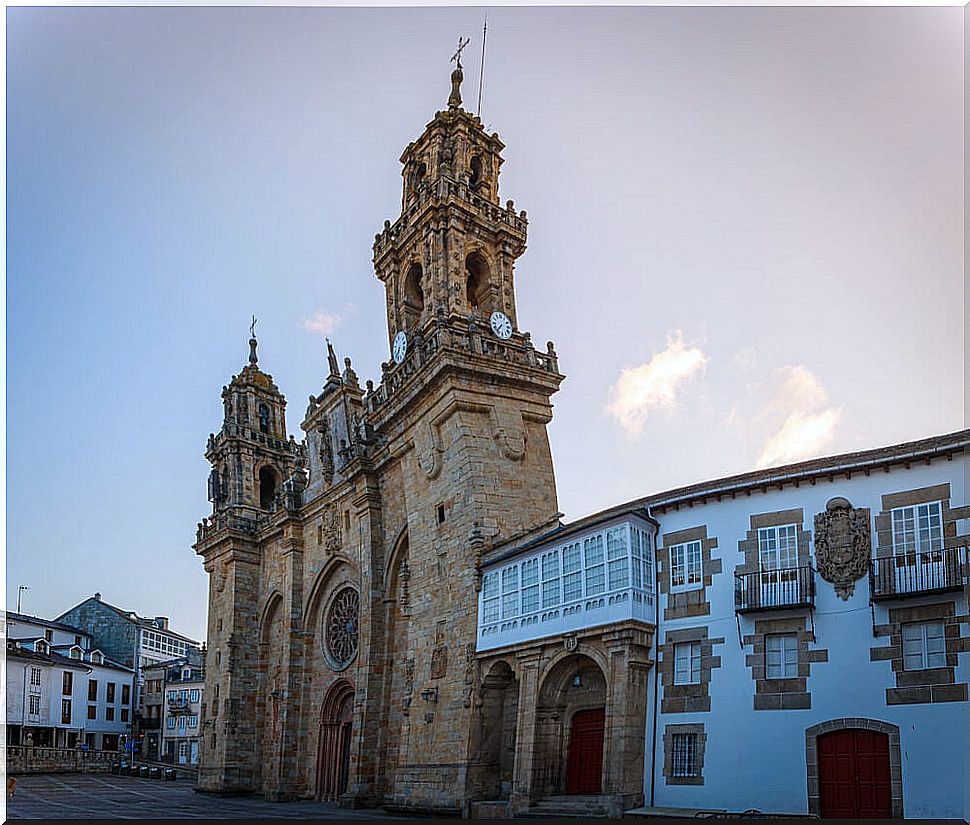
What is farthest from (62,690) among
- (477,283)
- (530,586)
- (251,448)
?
(530,586)

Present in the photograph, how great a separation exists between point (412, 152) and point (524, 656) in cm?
2171

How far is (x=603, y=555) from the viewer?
22.9 meters

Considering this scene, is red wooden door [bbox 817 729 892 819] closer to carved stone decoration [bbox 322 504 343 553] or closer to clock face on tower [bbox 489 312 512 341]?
clock face on tower [bbox 489 312 512 341]

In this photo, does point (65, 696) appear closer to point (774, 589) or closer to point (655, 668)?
point (655, 668)

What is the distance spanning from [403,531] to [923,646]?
64.8 feet

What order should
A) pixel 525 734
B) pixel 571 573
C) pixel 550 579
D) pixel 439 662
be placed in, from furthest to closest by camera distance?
1. pixel 439 662
2. pixel 550 579
3. pixel 525 734
4. pixel 571 573

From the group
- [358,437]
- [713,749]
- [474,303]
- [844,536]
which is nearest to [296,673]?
[358,437]

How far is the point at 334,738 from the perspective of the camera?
129ft

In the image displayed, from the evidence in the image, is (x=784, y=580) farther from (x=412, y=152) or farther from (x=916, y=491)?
(x=412, y=152)

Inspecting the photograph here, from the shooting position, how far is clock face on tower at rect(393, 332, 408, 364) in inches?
1355

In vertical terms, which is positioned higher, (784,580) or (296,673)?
(784,580)

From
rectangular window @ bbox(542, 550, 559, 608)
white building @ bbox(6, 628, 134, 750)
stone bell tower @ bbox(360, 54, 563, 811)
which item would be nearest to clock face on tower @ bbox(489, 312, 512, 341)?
stone bell tower @ bbox(360, 54, 563, 811)

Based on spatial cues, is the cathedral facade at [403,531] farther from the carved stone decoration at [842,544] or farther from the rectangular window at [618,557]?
the carved stone decoration at [842,544]

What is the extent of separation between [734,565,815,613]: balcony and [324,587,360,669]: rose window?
68.6 feet
